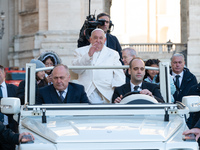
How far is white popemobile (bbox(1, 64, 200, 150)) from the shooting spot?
508 cm

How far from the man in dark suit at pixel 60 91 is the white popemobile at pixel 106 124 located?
47cm

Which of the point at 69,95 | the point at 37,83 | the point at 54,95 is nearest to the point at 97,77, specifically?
the point at 37,83

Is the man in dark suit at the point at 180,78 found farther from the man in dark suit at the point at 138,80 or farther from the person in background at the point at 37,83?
the man in dark suit at the point at 138,80

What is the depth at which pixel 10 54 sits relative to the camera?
37469mm

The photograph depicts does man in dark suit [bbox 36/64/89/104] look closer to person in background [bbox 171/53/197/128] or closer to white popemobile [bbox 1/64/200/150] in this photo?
white popemobile [bbox 1/64/200/150]

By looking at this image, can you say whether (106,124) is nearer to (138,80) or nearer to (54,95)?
(54,95)

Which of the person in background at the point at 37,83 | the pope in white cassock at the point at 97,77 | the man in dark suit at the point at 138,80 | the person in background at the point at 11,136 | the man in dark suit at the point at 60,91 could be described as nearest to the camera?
the person in background at the point at 11,136

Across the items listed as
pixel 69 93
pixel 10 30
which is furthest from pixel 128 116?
pixel 10 30

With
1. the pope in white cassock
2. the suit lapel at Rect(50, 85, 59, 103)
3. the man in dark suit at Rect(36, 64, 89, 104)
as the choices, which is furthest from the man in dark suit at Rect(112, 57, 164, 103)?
the pope in white cassock

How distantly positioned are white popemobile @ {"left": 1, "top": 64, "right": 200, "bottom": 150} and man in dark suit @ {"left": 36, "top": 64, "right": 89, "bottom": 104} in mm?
474

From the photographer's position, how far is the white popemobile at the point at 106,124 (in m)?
5.08

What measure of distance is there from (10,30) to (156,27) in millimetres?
43619

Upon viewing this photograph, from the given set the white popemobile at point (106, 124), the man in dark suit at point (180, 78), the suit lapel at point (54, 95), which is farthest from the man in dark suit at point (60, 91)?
the man in dark suit at point (180, 78)

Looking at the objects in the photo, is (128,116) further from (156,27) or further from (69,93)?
(156,27)
